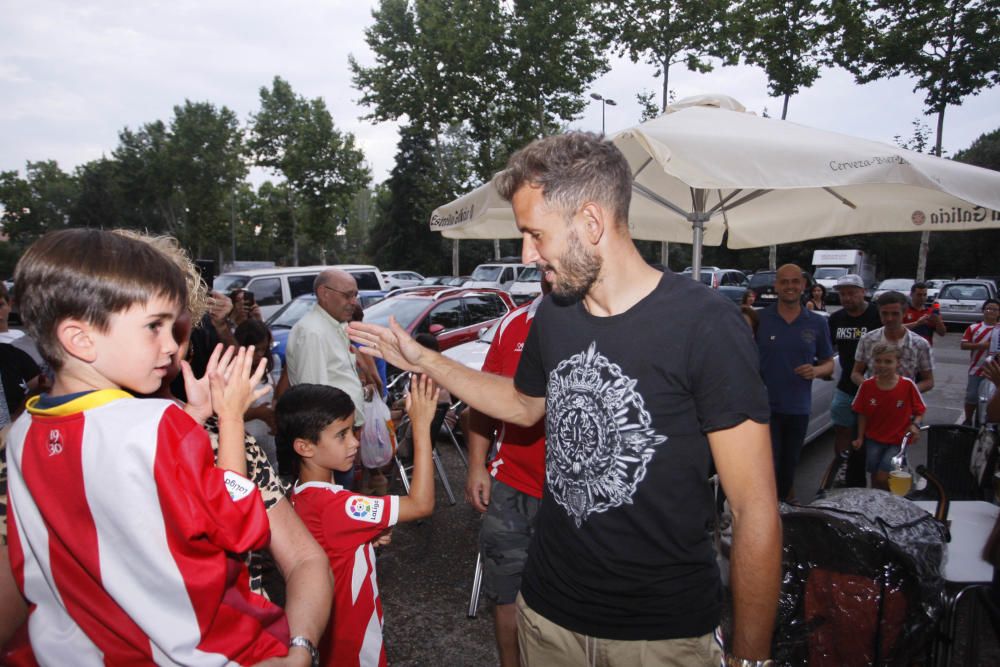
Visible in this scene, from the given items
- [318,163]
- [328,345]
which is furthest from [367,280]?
[318,163]

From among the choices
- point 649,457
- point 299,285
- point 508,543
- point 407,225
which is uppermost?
point 407,225

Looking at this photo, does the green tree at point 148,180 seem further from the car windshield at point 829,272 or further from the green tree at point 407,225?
the car windshield at point 829,272

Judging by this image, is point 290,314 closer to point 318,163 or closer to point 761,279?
point 761,279

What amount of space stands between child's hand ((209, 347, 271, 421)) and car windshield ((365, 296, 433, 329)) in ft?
23.6

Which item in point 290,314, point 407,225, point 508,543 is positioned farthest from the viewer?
point 407,225

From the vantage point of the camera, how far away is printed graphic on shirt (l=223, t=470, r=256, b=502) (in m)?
1.13

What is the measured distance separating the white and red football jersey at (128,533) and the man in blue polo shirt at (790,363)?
4587mm

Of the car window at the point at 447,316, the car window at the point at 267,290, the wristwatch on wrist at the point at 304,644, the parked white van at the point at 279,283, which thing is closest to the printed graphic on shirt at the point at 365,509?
the wristwatch on wrist at the point at 304,644

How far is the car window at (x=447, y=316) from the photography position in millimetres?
8966

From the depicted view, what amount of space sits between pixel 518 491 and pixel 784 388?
10.1ft

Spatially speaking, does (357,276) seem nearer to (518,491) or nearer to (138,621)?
(518,491)

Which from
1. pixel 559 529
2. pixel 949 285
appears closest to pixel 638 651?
pixel 559 529

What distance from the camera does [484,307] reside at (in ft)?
32.7

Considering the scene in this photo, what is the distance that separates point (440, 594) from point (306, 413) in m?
2.01
